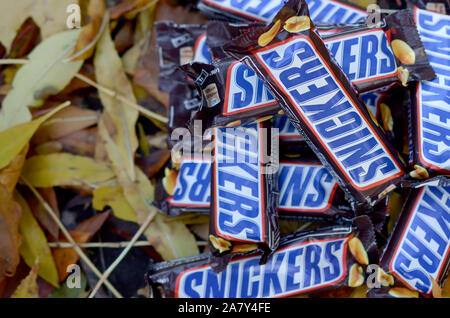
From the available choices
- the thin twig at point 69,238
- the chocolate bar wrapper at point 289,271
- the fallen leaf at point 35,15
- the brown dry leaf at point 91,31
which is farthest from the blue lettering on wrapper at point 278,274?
the fallen leaf at point 35,15

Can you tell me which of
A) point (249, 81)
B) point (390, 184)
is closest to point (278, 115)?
point (249, 81)

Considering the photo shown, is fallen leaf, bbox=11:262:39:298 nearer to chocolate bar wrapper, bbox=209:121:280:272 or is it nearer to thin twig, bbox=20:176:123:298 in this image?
thin twig, bbox=20:176:123:298

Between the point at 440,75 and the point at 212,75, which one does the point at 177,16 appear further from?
the point at 440,75

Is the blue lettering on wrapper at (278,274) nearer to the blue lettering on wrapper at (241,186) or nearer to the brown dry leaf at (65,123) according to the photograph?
the blue lettering on wrapper at (241,186)

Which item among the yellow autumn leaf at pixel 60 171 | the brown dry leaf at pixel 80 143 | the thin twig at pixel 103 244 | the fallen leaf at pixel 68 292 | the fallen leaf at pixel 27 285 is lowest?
the fallen leaf at pixel 68 292
